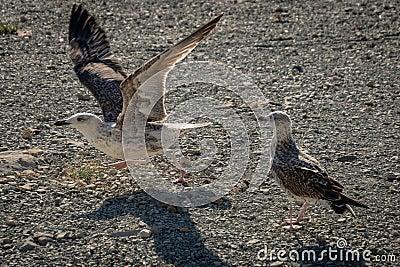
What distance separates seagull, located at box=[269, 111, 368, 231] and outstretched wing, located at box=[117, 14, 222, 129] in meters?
1.10

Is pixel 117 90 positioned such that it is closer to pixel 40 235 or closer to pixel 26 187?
pixel 26 187

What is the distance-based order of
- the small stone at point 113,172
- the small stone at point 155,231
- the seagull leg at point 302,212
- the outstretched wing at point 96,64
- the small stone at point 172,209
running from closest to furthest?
1. the small stone at point 155,231
2. the seagull leg at point 302,212
3. the small stone at point 172,209
4. the small stone at point 113,172
5. the outstretched wing at point 96,64

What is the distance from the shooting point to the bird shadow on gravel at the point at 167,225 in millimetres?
6578

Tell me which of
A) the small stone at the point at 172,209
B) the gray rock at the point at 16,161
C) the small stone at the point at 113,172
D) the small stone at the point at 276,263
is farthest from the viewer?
the small stone at the point at 113,172

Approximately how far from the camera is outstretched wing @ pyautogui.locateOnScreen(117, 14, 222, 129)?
7.57 m

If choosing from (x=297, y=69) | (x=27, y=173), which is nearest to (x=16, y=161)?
(x=27, y=173)

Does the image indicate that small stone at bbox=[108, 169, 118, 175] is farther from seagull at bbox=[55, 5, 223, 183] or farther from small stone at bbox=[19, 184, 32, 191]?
small stone at bbox=[19, 184, 32, 191]

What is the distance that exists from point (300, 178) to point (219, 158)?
1.82 m

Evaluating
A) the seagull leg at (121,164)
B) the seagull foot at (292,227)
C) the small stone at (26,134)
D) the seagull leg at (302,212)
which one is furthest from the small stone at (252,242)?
the small stone at (26,134)

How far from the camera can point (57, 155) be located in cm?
862

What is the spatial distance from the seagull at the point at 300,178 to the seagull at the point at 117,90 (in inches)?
41.2

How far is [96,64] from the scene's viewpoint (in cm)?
982

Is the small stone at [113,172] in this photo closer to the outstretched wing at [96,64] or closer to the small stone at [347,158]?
the outstretched wing at [96,64]

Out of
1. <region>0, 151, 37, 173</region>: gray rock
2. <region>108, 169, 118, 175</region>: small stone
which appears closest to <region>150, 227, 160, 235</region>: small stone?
<region>108, 169, 118, 175</region>: small stone
